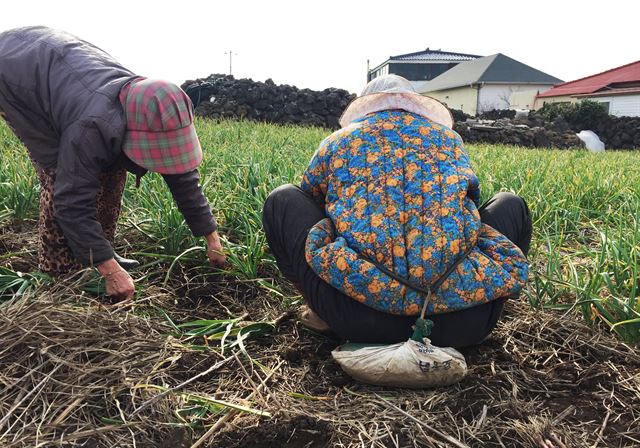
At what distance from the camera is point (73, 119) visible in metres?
1.70

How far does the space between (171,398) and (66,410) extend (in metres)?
0.24

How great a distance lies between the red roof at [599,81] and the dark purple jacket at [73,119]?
25.7m

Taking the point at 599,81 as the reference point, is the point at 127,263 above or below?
below

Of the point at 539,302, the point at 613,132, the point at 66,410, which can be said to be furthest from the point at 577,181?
the point at 613,132

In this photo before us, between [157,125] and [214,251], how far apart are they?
1.93 feet

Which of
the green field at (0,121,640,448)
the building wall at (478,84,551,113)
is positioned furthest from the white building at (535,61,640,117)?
the green field at (0,121,640,448)

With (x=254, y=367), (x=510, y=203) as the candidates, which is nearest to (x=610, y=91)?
(x=510, y=203)

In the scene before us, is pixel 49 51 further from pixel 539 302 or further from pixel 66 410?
pixel 539 302

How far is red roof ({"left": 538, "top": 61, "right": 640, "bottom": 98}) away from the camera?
23.7 m

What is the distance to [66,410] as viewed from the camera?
126 centimetres

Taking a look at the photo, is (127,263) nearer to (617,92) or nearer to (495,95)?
(617,92)

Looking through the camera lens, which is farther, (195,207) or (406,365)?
(195,207)

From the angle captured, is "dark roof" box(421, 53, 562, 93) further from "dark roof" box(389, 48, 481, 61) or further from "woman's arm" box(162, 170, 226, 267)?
"woman's arm" box(162, 170, 226, 267)

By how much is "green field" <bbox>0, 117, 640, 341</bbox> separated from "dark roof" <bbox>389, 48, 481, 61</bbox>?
3902cm
